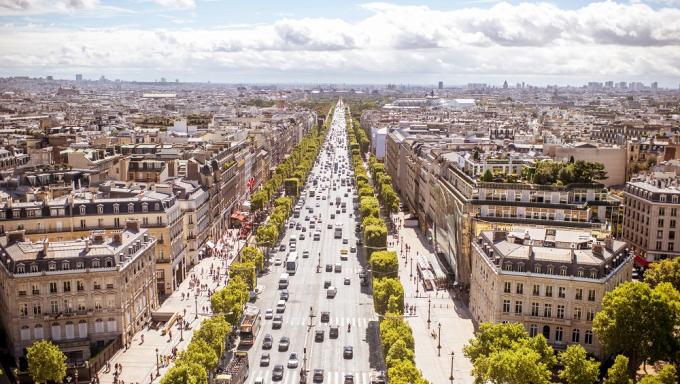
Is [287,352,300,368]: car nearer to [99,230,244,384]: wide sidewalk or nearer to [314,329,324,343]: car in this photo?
[314,329,324,343]: car

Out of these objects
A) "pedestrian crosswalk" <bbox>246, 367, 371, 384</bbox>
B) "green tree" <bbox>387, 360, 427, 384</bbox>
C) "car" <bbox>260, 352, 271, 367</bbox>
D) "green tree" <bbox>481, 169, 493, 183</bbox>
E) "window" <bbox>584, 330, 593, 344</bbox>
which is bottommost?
"pedestrian crosswalk" <bbox>246, 367, 371, 384</bbox>

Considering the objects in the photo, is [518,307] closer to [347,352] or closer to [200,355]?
[347,352]

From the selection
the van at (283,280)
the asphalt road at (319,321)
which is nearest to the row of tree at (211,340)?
the asphalt road at (319,321)

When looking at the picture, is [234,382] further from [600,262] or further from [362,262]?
[362,262]

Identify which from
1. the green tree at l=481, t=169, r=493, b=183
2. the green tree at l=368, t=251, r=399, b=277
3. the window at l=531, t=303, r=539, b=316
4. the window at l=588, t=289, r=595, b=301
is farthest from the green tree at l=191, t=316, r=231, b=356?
the green tree at l=481, t=169, r=493, b=183

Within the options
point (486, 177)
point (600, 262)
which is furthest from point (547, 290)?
point (486, 177)
